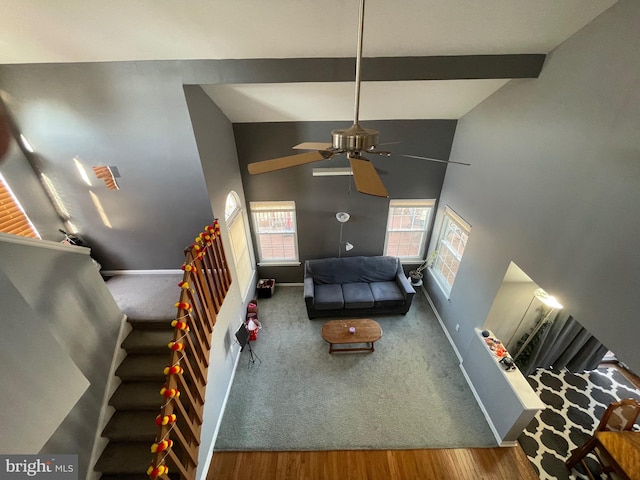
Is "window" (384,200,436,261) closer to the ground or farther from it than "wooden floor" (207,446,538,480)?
farther from it

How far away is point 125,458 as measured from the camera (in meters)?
2.44

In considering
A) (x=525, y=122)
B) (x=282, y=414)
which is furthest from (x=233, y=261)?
(x=525, y=122)

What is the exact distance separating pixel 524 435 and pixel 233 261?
4.66 metres

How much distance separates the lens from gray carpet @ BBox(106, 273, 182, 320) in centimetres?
314

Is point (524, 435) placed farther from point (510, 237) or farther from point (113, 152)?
point (113, 152)

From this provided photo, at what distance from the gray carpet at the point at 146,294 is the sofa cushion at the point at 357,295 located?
114 inches

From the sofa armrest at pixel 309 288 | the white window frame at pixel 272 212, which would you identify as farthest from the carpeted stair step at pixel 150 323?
the white window frame at pixel 272 212

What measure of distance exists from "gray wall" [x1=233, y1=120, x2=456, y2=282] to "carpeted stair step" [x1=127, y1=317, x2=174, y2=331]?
264 cm

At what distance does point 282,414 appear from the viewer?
3.48 m

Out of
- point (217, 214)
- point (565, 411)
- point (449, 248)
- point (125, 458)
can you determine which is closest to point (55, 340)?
point (125, 458)

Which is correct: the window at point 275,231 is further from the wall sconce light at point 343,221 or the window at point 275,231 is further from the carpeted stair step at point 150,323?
the carpeted stair step at point 150,323

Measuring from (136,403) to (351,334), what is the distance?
293 cm

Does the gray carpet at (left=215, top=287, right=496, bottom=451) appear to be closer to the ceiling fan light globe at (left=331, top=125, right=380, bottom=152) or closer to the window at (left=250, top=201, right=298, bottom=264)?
the window at (left=250, top=201, right=298, bottom=264)

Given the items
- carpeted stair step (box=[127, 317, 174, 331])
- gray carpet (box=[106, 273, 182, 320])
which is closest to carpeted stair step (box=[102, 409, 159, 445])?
carpeted stair step (box=[127, 317, 174, 331])
